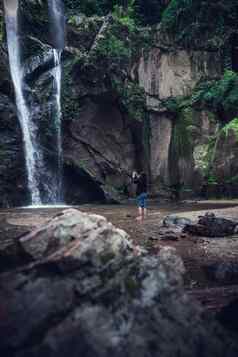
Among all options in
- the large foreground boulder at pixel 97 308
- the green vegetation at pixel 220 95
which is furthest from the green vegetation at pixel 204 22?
the large foreground boulder at pixel 97 308

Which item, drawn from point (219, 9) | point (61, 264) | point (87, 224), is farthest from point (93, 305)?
point (219, 9)

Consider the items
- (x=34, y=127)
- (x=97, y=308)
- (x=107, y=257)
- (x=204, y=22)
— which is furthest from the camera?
(x=204, y=22)

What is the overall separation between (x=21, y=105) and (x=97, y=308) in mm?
19784

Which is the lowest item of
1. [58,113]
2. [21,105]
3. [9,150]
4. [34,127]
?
[9,150]

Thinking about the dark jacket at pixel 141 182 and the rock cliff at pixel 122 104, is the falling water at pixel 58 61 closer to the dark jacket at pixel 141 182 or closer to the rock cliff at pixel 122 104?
the rock cliff at pixel 122 104

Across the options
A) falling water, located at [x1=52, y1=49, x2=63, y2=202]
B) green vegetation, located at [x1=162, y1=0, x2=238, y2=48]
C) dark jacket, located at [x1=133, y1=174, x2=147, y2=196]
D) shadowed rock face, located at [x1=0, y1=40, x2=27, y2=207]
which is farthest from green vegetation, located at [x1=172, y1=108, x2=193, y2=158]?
dark jacket, located at [x1=133, y1=174, x2=147, y2=196]

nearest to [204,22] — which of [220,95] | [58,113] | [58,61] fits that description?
[220,95]

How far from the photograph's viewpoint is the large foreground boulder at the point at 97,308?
2805 mm

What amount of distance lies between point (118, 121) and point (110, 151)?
2.06m

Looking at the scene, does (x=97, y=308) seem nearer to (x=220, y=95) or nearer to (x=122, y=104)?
(x=122, y=104)

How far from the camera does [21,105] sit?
2138cm

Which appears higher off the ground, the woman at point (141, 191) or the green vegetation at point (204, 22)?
the green vegetation at point (204, 22)

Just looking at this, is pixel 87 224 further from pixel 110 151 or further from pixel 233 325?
pixel 110 151

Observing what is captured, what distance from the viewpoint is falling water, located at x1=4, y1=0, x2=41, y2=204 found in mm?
21109
